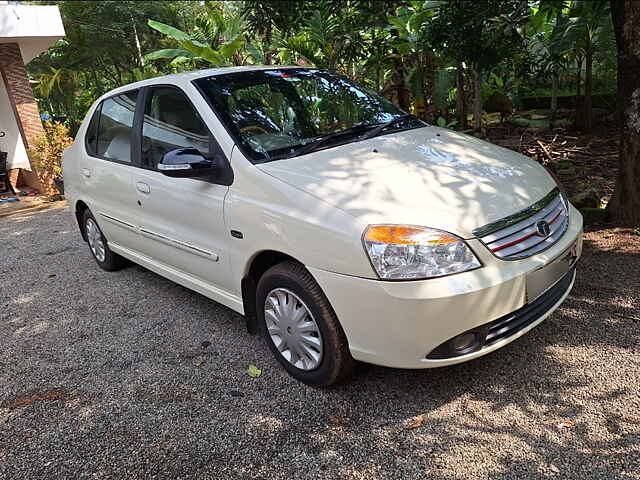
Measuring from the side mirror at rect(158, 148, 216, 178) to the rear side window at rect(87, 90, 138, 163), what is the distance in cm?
112

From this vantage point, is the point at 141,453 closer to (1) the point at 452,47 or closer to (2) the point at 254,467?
(2) the point at 254,467

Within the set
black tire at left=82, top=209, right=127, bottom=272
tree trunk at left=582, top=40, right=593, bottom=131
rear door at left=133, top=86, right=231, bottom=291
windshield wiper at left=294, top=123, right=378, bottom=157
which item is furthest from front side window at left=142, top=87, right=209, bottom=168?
tree trunk at left=582, top=40, right=593, bottom=131

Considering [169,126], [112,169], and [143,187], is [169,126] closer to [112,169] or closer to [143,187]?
[143,187]

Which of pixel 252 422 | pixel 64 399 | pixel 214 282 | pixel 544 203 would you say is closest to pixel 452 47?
pixel 544 203

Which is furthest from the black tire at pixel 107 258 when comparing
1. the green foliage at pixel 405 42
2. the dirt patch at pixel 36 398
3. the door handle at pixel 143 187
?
the green foliage at pixel 405 42

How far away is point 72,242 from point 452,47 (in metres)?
5.24

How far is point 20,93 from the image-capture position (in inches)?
394

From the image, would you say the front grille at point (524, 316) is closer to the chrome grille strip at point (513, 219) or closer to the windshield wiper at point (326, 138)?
the chrome grille strip at point (513, 219)

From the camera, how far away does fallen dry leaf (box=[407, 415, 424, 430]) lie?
257cm

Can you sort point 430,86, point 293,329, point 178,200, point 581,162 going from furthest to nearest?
point 430,86 < point 581,162 < point 178,200 < point 293,329

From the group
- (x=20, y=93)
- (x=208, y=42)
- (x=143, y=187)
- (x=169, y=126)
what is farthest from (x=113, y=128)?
(x=208, y=42)

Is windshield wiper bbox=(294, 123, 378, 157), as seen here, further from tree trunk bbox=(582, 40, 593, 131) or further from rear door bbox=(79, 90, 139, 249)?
tree trunk bbox=(582, 40, 593, 131)

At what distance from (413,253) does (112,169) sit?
291 cm

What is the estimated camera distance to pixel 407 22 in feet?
26.7
